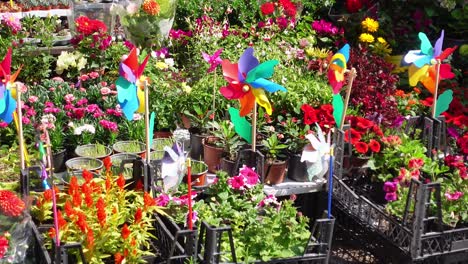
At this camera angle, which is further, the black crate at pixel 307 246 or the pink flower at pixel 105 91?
the pink flower at pixel 105 91

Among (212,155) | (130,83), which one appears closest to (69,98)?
(212,155)

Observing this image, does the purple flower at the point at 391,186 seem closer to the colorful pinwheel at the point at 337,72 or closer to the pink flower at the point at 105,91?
the colorful pinwheel at the point at 337,72

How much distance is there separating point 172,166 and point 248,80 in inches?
21.0

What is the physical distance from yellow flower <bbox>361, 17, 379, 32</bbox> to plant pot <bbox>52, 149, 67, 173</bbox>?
2828 millimetres

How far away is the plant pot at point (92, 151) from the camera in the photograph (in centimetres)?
362

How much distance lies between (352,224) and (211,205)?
0.94 m

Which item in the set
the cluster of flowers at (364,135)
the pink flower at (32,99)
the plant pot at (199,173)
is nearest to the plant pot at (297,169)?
the cluster of flowers at (364,135)

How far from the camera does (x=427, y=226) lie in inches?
120

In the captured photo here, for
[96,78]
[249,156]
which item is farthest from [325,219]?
[96,78]

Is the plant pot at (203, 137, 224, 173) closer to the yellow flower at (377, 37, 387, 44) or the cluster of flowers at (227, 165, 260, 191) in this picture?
the cluster of flowers at (227, 165, 260, 191)

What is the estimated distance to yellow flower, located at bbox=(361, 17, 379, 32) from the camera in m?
5.41

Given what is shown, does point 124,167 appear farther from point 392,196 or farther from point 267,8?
point 267,8

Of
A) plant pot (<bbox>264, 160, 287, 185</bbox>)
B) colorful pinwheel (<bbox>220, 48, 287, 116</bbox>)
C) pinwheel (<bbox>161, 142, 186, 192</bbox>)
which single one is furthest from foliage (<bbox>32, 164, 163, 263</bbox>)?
plant pot (<bbox>264, 160, 287, 185</bbox>)

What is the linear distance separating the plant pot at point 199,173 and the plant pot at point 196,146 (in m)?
0.32
